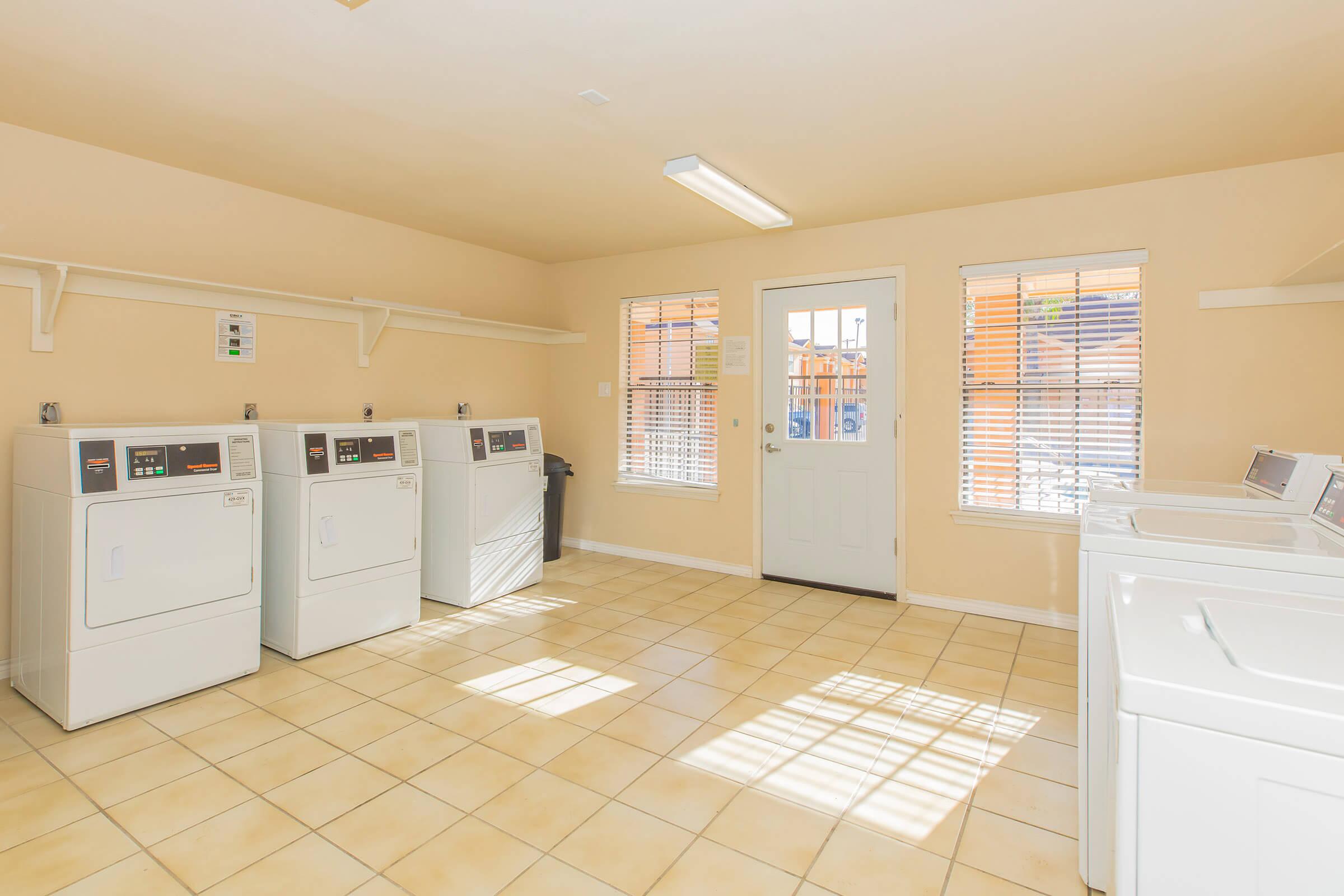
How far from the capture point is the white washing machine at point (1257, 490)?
89.7 inches

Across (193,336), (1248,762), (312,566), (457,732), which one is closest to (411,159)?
(193,336)

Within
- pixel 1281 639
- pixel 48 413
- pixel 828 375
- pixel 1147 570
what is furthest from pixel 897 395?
pixel 48 413

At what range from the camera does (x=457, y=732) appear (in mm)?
2572

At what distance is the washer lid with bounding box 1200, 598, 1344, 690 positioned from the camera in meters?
0.89

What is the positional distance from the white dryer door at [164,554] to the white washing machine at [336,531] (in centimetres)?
25

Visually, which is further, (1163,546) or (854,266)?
(854,266)

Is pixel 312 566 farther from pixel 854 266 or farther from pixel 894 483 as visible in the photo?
pixel 854 266

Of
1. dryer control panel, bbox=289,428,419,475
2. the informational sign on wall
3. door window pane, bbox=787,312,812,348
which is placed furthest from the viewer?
door window pane, bbox=787,312,812,348

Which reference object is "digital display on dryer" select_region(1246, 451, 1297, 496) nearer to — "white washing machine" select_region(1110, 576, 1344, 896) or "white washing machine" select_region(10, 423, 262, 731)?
"white washing machine" select_region(1110, 576, 1344, 896)

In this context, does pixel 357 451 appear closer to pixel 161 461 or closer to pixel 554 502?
pixel 161 461

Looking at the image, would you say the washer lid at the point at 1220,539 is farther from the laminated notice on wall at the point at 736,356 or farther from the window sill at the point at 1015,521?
the laminated notice on wall at the point at 736,356

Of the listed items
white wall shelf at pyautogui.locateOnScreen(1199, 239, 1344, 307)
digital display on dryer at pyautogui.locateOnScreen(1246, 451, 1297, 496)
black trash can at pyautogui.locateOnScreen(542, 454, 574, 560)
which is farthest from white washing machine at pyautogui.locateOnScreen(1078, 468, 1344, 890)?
black trash can at pyautogui.locateOnScreen(542, 454, 574, 560)

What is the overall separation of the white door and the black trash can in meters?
1.68

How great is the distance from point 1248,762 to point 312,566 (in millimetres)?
3543
